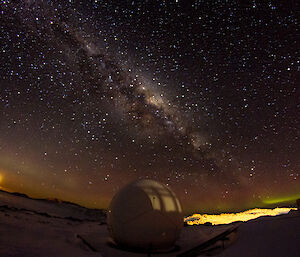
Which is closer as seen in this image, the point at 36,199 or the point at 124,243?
the point at 124,243

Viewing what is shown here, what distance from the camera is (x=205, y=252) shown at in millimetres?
6301

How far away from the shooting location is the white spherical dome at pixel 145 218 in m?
6.18

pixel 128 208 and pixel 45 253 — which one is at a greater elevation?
pixel 128 208

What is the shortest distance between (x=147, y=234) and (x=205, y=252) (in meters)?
1.99

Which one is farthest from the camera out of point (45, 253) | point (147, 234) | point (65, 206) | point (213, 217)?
point (65, 206)

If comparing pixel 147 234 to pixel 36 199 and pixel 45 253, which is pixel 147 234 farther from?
pixel 36 199

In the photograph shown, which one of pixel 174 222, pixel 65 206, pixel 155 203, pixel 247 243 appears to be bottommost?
pixel 65 206

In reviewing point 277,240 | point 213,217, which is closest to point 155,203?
point 277,240

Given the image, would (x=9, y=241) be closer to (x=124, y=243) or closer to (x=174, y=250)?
(x=124, y=243)

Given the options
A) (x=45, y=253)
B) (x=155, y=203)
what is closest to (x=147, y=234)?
(x=155, y=203)

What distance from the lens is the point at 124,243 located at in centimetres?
647

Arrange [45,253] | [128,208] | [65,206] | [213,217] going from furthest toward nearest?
[65,206] → [213,217] → [128,208] → [45,253]

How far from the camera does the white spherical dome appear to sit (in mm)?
6180

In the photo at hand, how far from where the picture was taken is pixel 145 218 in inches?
245
